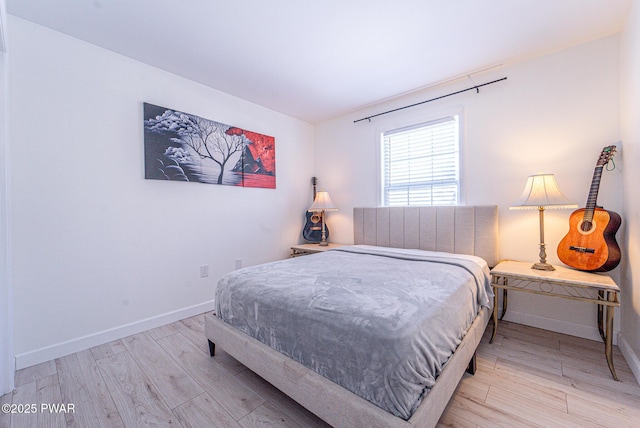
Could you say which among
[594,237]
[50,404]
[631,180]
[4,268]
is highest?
[631,180]

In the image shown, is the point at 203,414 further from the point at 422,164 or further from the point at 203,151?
the point at 422,164

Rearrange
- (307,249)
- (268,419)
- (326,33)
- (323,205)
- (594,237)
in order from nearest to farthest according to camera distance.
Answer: (268,419), (594,237), (326,33), (307,249), (323,205)

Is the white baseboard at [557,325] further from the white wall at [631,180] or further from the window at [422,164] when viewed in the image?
the window at [422,164]

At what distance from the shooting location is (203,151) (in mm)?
2756

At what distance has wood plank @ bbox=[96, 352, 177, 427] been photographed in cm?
134

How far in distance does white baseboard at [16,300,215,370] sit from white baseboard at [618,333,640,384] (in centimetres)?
305

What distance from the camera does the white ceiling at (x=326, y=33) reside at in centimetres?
173

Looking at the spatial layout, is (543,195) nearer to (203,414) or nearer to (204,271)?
(203,414)

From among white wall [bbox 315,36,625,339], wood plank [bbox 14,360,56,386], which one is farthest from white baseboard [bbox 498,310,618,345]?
wood plank [bbox 14,360,56,386]

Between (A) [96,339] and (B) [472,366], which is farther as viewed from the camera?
(A) [96,339]

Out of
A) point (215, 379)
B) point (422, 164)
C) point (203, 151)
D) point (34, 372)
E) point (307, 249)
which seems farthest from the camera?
point (307, 249)

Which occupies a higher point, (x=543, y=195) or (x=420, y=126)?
(x=420, y=126)

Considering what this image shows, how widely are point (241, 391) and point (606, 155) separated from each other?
307cm

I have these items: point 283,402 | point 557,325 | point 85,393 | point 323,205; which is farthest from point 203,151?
point 557,325
